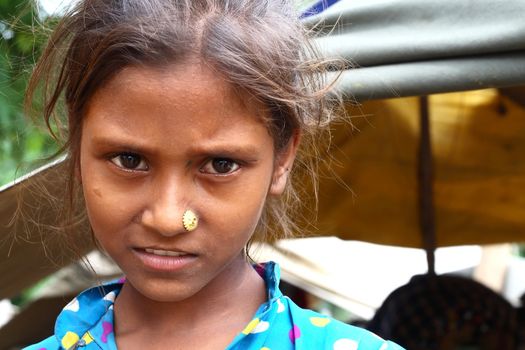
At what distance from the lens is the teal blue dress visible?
4.32 ft

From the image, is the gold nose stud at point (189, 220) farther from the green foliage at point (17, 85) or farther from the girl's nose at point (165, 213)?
the green foliage at point (17, 85)

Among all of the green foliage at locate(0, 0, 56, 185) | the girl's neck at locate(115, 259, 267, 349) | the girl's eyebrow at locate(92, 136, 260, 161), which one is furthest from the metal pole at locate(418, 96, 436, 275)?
the girl's eyebrow at locate(92, 136, 260, 161)

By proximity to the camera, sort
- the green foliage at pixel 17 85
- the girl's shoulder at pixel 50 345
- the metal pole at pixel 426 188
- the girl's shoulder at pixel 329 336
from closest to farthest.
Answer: the girl's shoulder at pixel 329 336 < the girl's shoulder at pixel 50 345 < the green foliage at pixel 17 85 < the metal pole at pixel 426 188

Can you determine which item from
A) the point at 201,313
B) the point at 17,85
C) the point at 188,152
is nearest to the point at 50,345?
the point at 201,313

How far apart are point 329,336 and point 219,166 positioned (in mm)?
306

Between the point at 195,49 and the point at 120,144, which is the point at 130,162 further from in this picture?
the point at 195,49

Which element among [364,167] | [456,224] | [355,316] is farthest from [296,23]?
[355,316]

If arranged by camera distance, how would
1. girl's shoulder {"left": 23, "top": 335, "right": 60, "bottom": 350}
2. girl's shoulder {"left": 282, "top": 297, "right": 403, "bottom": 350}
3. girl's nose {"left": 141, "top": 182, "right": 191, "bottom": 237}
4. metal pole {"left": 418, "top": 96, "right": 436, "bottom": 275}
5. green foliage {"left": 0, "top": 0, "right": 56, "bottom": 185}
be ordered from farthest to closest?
1. metal pole {"left": 418, "top": 96, "right": 436, "bottom": 275}
2. green foliage {"left": 0, "top": 0, "right": 56, "bottom": 185}
3. girl's shoulder {"left": 23, "top": 335, "right": 60, "bottom": 350}
4. girl's shoulder {"left": 282, "top": 297, "right": 403, "bottom": 350}
5. girl's nose {"left": 141, "top": 182, "right": 191, "bottom": 237}

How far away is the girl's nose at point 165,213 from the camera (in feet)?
3.83

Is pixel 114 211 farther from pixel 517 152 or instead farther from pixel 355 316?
pixel 355 316

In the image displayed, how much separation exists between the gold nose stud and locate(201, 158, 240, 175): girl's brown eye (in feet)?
0.20

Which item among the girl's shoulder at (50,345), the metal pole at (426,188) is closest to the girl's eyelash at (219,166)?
the girl's shoulder at (50,345)

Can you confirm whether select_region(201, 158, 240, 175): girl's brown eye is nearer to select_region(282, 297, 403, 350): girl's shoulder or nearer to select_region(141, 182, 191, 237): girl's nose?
select_region(141, 182, 191, 237): girl's nose

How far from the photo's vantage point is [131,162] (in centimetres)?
122
